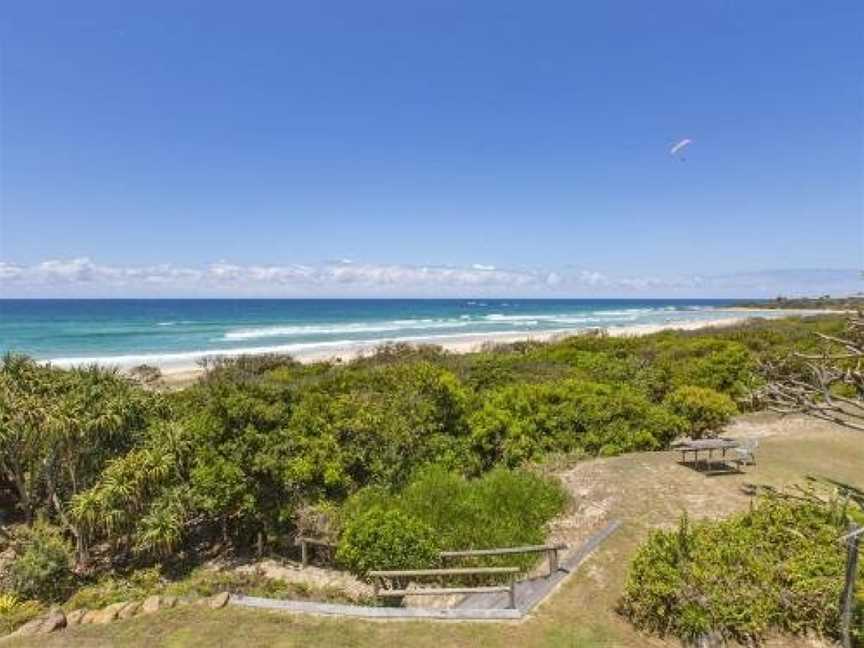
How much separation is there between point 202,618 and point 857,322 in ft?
29.5

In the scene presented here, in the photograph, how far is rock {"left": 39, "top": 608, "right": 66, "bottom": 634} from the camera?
8445mm

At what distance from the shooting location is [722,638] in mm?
7438

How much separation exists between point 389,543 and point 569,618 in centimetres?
367

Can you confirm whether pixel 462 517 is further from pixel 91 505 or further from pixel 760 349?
pixel 760 349

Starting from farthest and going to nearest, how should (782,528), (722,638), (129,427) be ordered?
1. (129,427)
2. (782,528)
3. (722,638)

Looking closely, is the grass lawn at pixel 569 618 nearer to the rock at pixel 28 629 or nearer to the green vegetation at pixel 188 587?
the rock at pixel 28 629

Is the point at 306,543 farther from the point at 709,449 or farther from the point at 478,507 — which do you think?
the point at 709,449

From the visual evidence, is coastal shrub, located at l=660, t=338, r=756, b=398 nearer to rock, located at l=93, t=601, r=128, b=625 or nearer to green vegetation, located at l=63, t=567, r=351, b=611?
green vegetation, located at l=63, t=567, r=351, b=611

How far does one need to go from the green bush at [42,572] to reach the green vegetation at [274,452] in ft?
0.13

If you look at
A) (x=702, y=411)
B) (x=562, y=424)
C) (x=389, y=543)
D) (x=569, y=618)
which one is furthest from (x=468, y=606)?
(x=702, y=411)

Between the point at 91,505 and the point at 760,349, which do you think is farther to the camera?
the point at 760,349

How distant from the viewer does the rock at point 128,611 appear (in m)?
8.68

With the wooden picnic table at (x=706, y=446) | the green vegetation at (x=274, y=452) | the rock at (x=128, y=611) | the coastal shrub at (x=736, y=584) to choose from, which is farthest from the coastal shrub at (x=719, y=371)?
the rock at (x=128, y=611)

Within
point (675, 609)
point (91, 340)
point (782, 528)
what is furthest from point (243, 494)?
point (91, 340)
